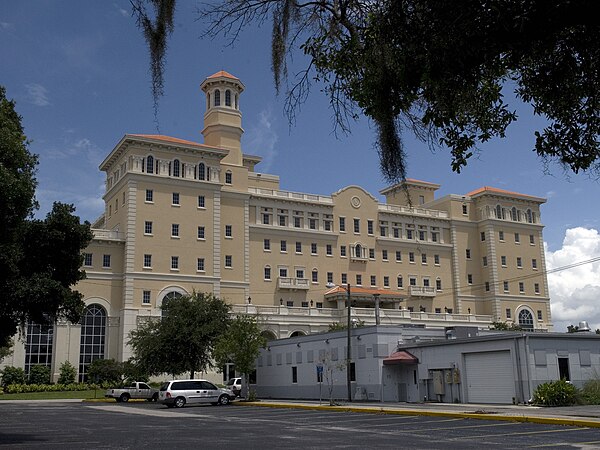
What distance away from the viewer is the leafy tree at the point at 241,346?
52.9 m

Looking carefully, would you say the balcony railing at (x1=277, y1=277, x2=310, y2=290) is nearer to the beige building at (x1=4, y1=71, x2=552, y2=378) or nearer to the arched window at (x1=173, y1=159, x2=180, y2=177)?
the beige building at (x1=4, y1=71, x2=552, y2=378)

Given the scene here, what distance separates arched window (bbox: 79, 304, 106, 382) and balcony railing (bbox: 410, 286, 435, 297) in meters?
41.4

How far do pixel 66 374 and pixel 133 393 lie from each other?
16.4 meters

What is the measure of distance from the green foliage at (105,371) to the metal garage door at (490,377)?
38194 millimetres

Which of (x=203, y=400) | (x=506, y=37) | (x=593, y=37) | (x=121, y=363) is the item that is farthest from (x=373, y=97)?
(x=121, y=363)

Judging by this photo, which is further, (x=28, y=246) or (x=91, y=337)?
(x=91, y=337)

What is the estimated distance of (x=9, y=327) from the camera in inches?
879

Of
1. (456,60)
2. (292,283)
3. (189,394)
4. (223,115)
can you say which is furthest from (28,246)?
(223,115)

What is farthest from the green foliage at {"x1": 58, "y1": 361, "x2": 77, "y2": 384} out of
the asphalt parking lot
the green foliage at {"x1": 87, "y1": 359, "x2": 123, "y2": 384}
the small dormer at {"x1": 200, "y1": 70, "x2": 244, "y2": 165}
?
the asphalt parking lot

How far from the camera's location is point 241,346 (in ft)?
175

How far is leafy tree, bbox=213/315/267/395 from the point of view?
52.9m

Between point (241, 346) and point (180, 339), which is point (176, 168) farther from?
point (241, 346)

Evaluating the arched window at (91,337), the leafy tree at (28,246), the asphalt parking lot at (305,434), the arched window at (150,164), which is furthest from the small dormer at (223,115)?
the leafy tree at (28,246)

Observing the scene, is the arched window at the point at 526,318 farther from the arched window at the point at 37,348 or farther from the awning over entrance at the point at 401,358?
the arched window at the point at 37,348
